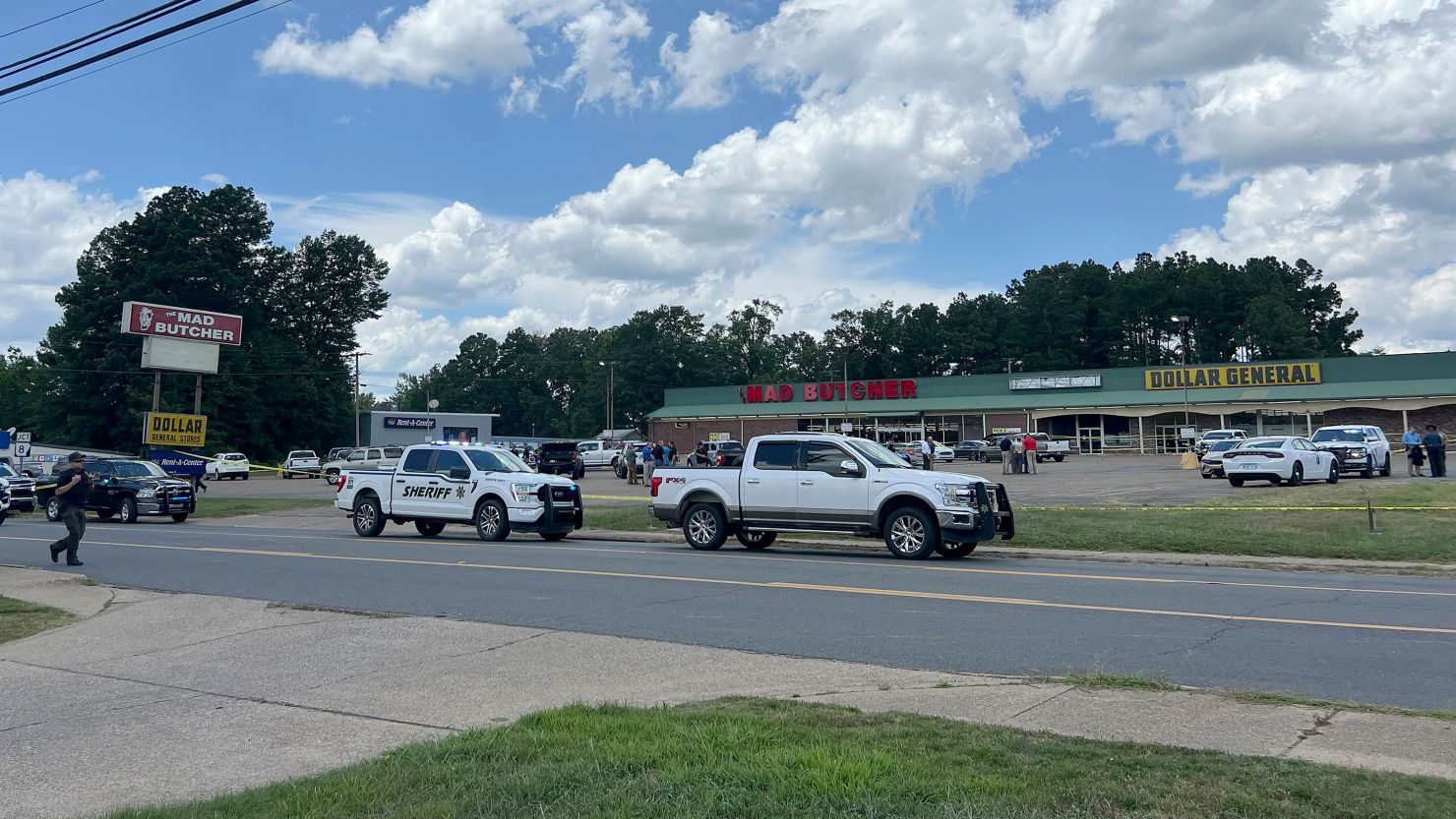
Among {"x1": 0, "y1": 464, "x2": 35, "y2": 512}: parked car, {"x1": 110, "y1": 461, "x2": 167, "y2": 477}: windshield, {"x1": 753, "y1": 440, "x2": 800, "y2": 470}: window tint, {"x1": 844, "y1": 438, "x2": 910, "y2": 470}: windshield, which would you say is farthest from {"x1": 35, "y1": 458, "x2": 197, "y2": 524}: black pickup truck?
{"x1": 844, "y1": 438, "x2": 910, "y2": 470}: windshield

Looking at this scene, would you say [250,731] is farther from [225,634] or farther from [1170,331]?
[1170,331]

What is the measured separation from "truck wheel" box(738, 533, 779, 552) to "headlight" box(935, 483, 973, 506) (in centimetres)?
411

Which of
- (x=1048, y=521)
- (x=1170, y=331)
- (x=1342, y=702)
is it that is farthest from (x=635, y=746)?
(x=1170, y=331)

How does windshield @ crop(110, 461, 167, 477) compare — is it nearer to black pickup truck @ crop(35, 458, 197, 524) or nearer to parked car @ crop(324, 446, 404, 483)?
black pickup truck @ crop(35, 458, 197, 524)

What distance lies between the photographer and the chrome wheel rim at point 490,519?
21.6 metres

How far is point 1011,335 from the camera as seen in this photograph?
117m

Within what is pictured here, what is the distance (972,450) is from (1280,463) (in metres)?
33.5

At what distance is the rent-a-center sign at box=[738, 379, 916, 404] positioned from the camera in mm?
83812

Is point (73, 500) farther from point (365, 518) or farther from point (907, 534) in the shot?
point (907, 534)

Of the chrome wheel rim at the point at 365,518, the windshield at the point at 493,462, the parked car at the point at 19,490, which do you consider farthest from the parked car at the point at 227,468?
the windshield at the point at 493,462

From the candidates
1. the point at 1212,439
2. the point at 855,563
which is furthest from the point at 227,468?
the point at 855,563

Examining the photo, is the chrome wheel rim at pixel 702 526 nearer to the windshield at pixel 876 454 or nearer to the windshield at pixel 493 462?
the windshield at pixel 876 454

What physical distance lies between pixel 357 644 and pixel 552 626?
5.94ft

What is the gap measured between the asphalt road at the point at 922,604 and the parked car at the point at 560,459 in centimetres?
2863
